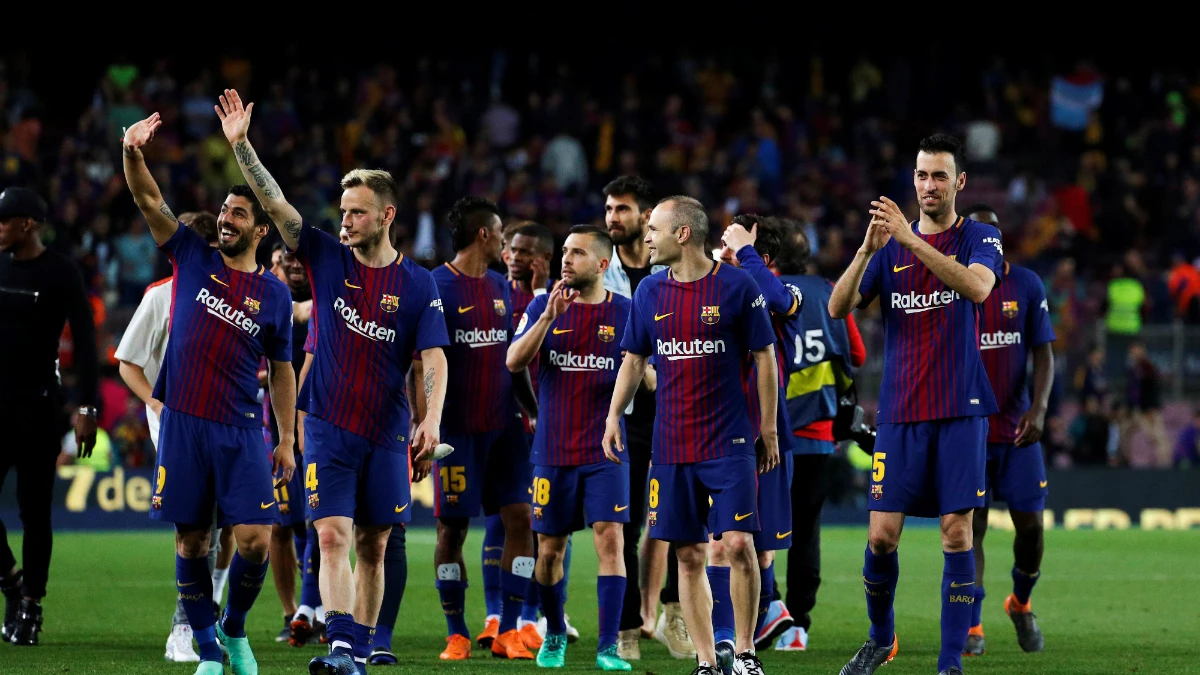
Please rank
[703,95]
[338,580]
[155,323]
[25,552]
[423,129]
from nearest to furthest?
[338,580] → [155,323] → [25,552] → [423,129] → [703,95]

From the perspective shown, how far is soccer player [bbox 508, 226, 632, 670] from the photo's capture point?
8648 mm

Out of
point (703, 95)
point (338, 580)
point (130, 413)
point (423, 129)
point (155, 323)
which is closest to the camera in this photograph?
point (338, 580)

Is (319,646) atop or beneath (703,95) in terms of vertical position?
beneath

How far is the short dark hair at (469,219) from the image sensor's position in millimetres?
9570

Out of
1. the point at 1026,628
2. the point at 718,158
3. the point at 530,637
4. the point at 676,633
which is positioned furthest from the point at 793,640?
the point at 718,158

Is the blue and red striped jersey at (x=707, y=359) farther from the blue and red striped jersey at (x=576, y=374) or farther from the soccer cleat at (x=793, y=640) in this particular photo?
the soccer cleat at (x=793, y=640)

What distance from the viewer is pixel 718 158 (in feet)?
89.6

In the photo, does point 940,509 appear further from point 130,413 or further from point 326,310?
point 130,413

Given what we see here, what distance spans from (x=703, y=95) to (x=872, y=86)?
3319mm

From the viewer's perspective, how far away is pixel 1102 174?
28.1 metres

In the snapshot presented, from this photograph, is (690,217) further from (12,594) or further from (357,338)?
(12,594)

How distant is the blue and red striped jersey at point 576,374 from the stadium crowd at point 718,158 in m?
12.6

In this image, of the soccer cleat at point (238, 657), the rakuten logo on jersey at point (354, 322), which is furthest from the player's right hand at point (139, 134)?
the soccer cleat at point (238, 657)

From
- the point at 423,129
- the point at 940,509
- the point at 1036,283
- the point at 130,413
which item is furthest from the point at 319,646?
the point at 423,129
